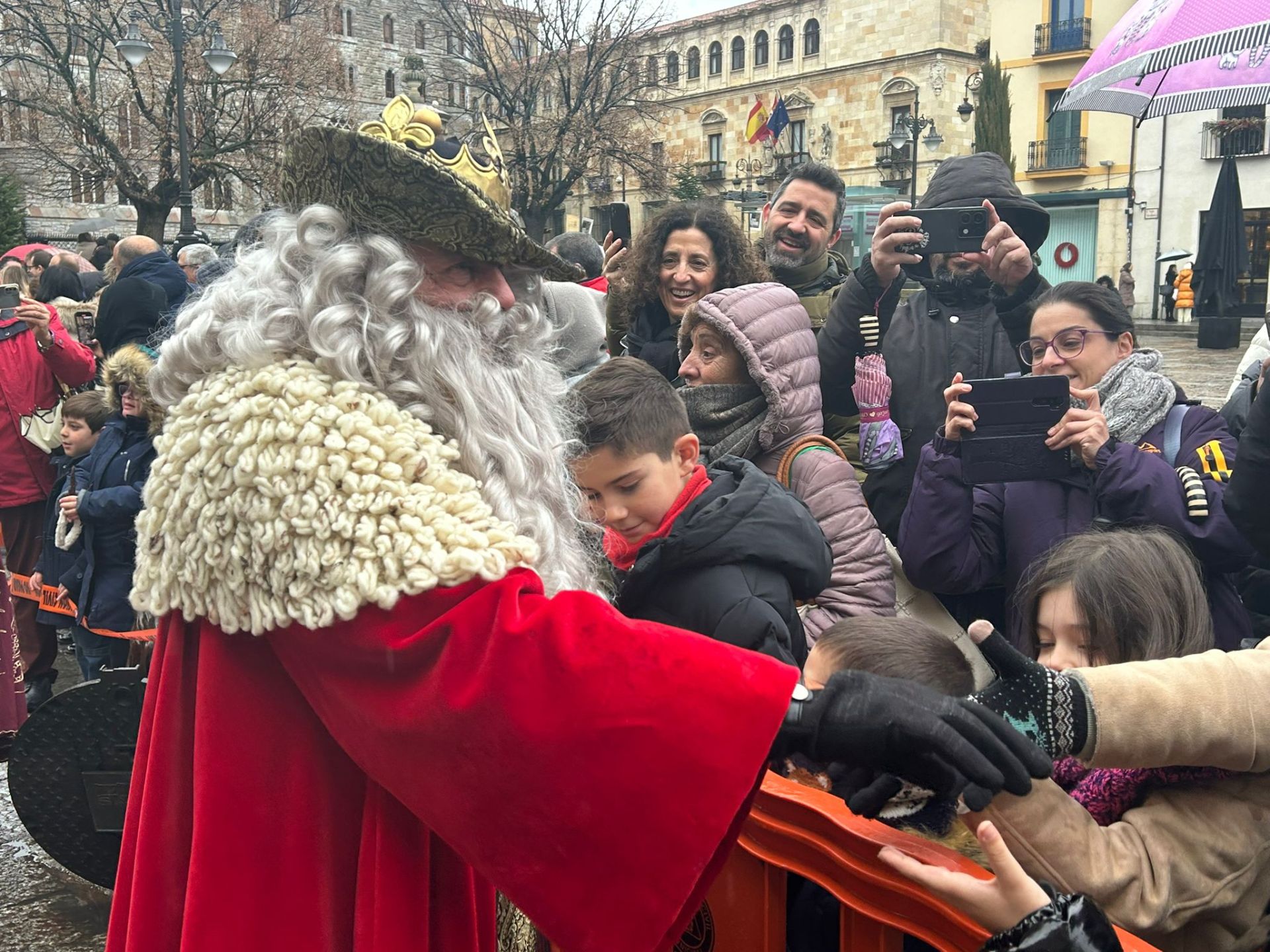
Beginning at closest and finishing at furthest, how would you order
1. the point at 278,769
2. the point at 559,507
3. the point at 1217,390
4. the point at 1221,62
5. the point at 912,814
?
the point at 278,769 < the point at 912,814 < the point at 559,507 < the point at 1221,62 < the point at 1217,390

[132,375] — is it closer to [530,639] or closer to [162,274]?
[162,274]

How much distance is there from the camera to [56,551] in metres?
5.46

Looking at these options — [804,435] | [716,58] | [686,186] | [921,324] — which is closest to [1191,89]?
[921,324]

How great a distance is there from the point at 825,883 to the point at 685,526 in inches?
31.0

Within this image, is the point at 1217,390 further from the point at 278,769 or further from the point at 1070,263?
the point at 1070,263

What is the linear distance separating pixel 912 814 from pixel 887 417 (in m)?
1.93

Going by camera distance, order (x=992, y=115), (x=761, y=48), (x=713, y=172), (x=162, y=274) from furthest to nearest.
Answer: (x=761, y=48) < (x=713, y=172) < (x=992, y=115) < (x=162, y=274)

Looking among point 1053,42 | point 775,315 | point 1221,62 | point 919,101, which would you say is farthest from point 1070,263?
point 775,315

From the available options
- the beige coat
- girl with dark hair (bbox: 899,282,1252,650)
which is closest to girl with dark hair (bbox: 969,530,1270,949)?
the beige coat

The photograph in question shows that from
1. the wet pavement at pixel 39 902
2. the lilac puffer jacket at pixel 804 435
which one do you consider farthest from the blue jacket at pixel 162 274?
the lilac puffer jacket at pixel 804 435

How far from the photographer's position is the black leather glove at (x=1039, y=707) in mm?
1512

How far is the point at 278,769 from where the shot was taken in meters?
1.50

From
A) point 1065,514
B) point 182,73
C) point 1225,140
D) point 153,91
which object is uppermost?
point 153,91

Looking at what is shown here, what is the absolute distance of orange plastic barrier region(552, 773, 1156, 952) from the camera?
1.50 m
